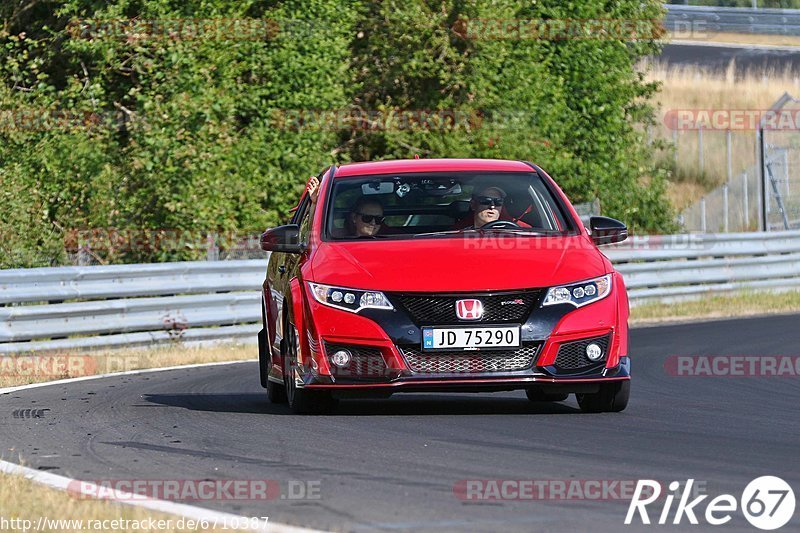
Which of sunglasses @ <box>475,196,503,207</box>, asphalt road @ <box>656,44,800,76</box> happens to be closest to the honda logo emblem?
sunglasses @ <box>475,196,503,207</box>

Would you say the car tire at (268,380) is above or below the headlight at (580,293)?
below

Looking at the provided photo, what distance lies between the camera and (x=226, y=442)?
8359mm

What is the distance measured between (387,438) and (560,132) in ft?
67.9

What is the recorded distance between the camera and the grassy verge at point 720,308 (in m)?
22.2

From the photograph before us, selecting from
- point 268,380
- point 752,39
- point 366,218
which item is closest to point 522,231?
point 366,218

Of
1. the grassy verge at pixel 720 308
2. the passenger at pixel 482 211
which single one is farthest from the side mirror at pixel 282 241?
the grassy verge at pixel 720 308

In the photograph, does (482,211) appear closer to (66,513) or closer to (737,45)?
(66,513)

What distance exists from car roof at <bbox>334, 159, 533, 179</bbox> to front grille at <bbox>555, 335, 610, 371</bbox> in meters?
1.77

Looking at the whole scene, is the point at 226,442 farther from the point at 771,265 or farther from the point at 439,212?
the point at 771,265


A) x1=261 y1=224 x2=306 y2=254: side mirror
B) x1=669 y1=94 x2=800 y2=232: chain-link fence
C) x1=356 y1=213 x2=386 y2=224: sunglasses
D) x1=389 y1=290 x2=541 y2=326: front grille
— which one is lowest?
x1=669 y1=94 x2=800 y2=232: chain-link fence

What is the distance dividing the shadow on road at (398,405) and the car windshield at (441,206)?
3.53ft

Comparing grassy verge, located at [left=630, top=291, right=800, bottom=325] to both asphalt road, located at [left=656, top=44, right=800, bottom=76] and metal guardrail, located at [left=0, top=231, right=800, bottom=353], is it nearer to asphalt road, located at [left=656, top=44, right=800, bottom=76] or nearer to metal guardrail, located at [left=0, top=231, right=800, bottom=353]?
metal guardrail, located at [left=0, top=231, right=800, bottom=353]

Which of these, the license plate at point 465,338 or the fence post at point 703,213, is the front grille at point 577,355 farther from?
the fence post at point 703,213

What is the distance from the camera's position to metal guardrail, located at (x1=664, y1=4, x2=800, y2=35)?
62.1 metres
